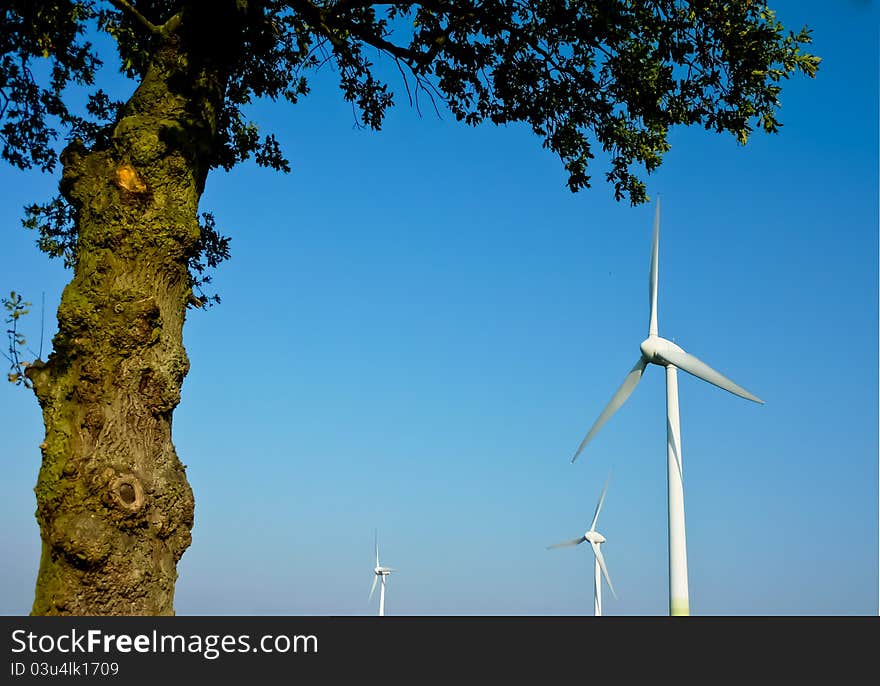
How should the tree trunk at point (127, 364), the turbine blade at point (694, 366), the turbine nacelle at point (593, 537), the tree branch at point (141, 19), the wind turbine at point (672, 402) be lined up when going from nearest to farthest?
the tree trunk at point (127, 364) → the tree branch at point (141, 19) → the wind turbine at point (672, 402) → the turbine blade at point (694, 366) → the turbine nacelle at point (593, 537)

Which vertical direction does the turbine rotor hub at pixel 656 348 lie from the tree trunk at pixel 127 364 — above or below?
above

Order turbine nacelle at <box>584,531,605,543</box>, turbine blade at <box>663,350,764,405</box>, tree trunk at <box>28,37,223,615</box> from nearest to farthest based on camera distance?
tree trunk at <box>28,37,223,615</box>, turbine blade at <box>663,350,764,405</box>, turbine nacelle at <box>584,531,605,543</box>

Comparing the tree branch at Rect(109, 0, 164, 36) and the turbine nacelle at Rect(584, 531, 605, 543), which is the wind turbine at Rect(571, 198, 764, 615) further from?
the turbine nacelle at Rect(584, 531, 605, 543)

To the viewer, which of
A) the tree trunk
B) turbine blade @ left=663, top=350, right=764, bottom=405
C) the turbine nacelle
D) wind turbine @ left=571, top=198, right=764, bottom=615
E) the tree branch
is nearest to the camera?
the tree trunk

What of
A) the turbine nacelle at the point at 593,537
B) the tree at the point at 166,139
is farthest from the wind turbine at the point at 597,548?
the tree at the point at 166,139

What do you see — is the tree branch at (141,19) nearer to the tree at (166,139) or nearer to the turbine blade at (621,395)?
the tree at (166,139)

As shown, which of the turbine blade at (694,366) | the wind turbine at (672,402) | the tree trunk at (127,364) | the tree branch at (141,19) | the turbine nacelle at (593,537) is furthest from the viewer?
the turbine nacelle at (593,537)

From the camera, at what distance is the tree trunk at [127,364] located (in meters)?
7.50

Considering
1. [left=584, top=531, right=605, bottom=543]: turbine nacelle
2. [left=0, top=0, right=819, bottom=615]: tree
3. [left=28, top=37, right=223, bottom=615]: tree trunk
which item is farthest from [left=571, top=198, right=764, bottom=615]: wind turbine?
[left=584, top=531, right=605, bottom=543]: turbine nacelle

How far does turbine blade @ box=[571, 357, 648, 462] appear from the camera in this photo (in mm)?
19359

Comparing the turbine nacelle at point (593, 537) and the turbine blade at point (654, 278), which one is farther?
the turbine nacelle at point (593, 537)
